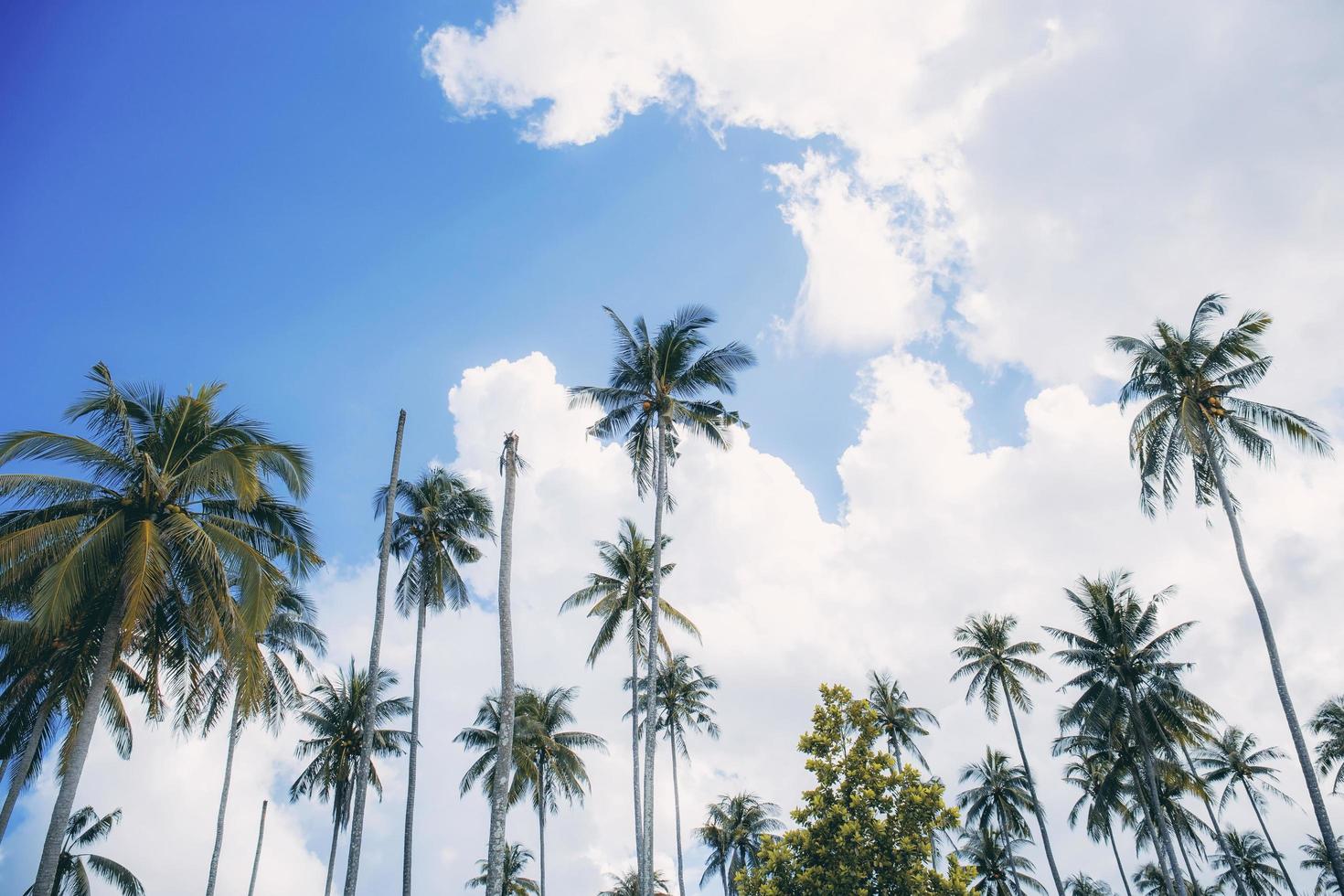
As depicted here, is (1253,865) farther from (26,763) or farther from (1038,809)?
(26,763)

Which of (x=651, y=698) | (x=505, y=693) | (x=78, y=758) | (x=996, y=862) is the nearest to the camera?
(x=78, y=758)

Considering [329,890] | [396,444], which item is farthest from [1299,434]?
[329,890]

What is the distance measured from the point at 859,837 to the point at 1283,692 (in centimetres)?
1253

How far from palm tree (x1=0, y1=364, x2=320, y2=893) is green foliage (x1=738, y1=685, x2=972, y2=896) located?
12.3 meters

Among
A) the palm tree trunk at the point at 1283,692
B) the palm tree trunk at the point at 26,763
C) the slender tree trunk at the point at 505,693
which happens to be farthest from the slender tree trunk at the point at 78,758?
the palm tree trunk at the point at 1283,692

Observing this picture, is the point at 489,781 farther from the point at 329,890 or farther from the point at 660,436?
the point at 660,436

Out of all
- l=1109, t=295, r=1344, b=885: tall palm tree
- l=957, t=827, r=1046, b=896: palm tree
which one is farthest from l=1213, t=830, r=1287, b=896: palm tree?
l=1109, t=295, r=1344, b=885: tall palm tree

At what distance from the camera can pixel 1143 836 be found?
129ft

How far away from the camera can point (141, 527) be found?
13.2 meters

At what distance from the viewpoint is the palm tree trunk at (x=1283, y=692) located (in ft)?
59.9

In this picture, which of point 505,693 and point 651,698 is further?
point 651,698

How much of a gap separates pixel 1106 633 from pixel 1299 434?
11.4 meters

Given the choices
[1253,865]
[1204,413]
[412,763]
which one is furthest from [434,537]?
[1253,865]

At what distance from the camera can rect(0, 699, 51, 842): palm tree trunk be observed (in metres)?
16.3
